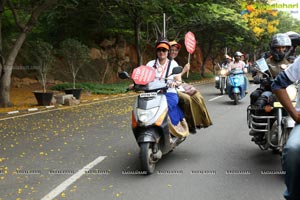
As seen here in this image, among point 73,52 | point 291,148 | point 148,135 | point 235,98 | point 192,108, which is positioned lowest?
point 235,98

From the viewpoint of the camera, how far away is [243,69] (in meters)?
14.2

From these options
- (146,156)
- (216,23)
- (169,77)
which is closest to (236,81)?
(169,77)

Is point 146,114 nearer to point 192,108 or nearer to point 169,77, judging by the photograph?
point 169,77

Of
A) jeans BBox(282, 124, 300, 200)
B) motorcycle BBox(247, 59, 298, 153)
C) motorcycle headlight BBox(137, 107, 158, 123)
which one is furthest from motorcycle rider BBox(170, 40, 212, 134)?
jeans BBox(282, 124, 300, 200)

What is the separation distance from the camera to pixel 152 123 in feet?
17.5

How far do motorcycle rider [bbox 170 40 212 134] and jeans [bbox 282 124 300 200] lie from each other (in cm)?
348

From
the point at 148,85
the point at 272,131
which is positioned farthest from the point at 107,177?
the point at 272,131

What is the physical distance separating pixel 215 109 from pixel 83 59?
904cm

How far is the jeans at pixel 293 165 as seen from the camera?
2846 mm

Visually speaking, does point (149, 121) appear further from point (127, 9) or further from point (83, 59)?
point (127, 9)

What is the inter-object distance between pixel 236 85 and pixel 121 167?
9.07 metres

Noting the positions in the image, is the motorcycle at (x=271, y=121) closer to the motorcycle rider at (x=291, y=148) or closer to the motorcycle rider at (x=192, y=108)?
the motorcycle rider at (x=192, y=108)

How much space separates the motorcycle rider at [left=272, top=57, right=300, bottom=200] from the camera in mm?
2857

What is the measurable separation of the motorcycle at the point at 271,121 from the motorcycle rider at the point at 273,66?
0.07ft
